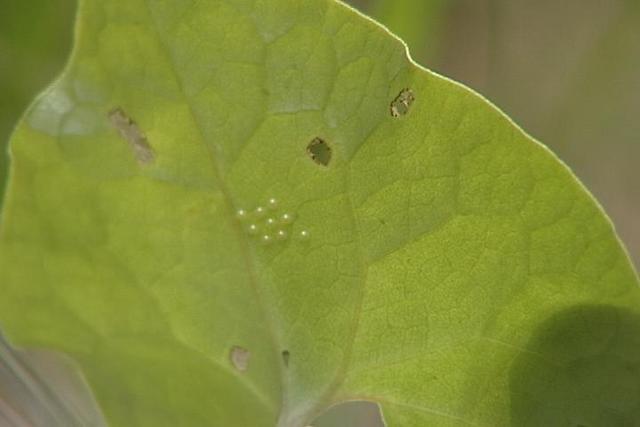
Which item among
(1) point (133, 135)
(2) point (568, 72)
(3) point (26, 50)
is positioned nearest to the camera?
(1) point (133, 135)

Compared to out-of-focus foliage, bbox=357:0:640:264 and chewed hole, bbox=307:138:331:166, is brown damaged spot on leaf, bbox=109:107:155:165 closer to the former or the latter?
chewed hole, bbox=307:138:331:166

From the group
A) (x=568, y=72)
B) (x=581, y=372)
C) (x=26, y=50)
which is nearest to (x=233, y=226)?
(x=581, y=372)

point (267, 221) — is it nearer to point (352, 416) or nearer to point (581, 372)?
point (581, 372)

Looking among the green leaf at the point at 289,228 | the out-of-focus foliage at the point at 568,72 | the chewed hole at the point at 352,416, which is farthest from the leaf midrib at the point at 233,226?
the out-of-focus foliage at the point at 568,72

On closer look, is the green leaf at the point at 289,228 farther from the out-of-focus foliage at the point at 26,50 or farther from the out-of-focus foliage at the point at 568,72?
the out-of-focus foliage at the point at 568,72

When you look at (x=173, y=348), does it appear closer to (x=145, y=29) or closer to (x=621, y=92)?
(x=145, y=29)

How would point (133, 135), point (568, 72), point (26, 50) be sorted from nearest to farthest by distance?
1. point (133, 135)
2. point (26, 50)
3. point (568, 72)

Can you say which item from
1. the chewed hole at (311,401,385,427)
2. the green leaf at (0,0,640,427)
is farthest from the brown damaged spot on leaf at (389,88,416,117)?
the chewed hole at (311,401,385,427)
